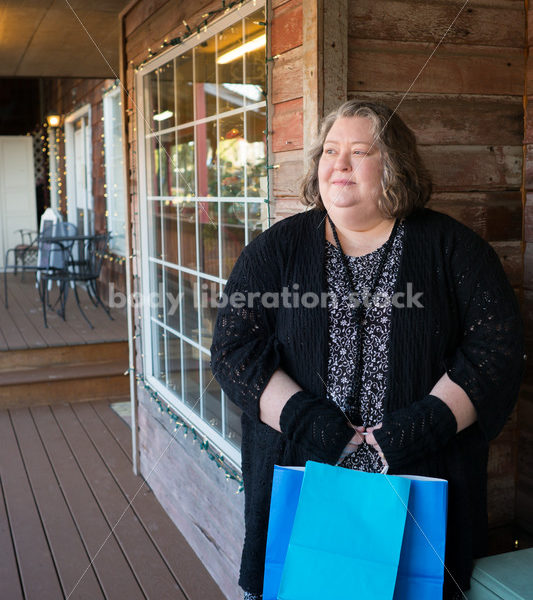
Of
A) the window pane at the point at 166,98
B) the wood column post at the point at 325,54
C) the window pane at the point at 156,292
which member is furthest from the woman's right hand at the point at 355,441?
the window pane at the point at 156,292

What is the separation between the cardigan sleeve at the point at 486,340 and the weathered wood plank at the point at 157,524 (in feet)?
5.62

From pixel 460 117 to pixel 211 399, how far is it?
1.45 meters

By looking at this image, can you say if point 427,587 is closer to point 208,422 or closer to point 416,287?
point 416,287

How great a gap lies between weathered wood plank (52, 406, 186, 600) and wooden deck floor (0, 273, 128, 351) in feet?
3.56

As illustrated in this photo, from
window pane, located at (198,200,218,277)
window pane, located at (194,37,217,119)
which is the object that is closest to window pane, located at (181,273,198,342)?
window pane, located at (198,200,218,277)

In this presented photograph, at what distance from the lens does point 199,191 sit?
2.82m

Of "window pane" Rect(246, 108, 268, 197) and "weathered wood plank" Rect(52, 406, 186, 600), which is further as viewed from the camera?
"weathered wood plank" Rect(52, 406, 186, 600)

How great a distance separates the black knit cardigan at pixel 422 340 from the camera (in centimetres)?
136

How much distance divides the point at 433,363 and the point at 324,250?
32 cm

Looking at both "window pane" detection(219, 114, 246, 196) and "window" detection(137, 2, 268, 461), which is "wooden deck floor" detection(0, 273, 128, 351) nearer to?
"window" detection(137, 2, 268, 461)

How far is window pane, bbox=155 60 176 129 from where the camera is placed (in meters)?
3.07

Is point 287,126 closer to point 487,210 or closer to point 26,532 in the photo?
point 487,210

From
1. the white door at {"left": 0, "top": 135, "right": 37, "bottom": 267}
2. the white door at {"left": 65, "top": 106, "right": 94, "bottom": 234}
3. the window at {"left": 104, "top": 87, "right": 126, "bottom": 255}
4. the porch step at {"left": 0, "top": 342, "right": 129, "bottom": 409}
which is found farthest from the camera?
the white door at {"left": 0, "top": 135, "right": 37, "bottom": 267}

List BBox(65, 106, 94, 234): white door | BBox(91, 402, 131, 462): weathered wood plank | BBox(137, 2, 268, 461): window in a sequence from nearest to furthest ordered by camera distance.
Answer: BBox(137, 2, 268, 461): window < BBox(91, 402, 131, 462): weathered wood plank < BBox(65, 106, 94, 234): white door
